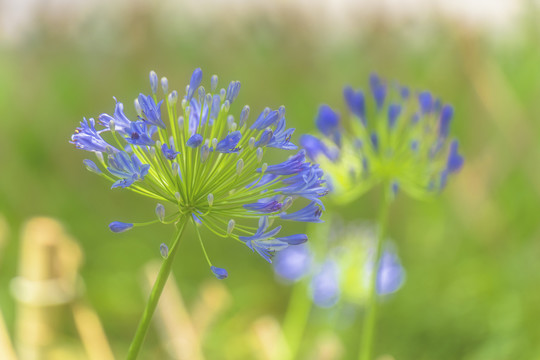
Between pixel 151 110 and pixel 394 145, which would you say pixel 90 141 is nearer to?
pixel 151 110

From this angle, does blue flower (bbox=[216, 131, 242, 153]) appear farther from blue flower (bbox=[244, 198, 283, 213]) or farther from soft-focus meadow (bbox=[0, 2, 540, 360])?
soft-focus meadow (bbox=[0, 2, 540, 360])

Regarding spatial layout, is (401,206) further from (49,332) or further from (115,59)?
(49,332)

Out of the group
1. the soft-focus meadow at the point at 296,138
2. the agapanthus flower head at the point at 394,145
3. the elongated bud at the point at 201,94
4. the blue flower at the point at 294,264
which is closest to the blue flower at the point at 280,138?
the elongated bud at the point at 201,94

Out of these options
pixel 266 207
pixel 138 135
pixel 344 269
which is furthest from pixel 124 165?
pixel 344 269

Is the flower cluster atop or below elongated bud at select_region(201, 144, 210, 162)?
atop

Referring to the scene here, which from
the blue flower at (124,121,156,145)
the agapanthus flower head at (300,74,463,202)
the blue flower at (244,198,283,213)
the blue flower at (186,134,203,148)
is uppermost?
the agapanthus flower head at (300,74,463,202)

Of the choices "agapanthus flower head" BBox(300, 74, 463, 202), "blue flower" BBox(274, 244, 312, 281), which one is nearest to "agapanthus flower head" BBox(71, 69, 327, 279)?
"agapanthus flower head" BBox(300, 74, 463, 202)

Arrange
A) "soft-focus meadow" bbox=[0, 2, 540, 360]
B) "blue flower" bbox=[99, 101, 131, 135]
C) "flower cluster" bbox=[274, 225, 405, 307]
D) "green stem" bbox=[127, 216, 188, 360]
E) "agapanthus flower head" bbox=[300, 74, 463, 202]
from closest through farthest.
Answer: "green stem" bbox=[127, 216, 188, 360] < "blue flower" bbox=[99, 101, 131, 135] < "agapanthus flower head" bbox=[300, 74, 463, 202] < "flower cluster" bbox=[274, 225, 405, 307] < "soft-focus meadow" bbox=[0, 2, 540, 360]
